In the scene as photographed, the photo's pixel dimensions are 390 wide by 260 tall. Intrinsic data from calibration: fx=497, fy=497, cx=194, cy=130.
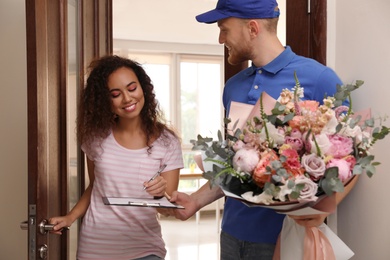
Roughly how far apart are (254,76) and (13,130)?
4.28 ft

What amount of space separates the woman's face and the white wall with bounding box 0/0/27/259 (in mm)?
610

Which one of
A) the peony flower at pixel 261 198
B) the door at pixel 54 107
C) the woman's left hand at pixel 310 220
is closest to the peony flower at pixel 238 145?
the peony flower at pixel 261 198

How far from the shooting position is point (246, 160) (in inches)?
45.6

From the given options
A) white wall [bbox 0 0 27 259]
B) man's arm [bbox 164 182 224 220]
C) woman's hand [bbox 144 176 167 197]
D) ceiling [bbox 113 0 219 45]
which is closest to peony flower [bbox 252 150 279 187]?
man's arm [bbox 164 182 224 220]

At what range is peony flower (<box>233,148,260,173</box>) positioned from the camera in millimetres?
1154

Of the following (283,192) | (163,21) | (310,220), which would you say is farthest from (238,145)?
(163,21)

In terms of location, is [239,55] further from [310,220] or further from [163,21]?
[163,21]

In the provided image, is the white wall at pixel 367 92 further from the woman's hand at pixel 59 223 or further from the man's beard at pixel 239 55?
the woman's hand at pixel 59 223

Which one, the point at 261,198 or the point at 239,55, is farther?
the point at 239,55

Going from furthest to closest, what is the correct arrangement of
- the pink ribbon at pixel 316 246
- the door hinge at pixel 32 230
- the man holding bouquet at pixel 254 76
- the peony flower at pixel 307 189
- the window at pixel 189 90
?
the window at pixel 189 90 < the door hinge at pixel 32 230 < the man holding bouquet at pixel 254 76 < the pink ribbon at pixel 316 246 < the peony flower at pixel 307 189

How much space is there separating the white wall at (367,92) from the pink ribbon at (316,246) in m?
0.18

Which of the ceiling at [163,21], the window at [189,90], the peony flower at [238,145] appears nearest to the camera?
the peony flower at [238,145]

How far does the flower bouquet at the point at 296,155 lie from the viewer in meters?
1.10

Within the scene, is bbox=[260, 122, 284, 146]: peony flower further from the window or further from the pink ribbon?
the window
